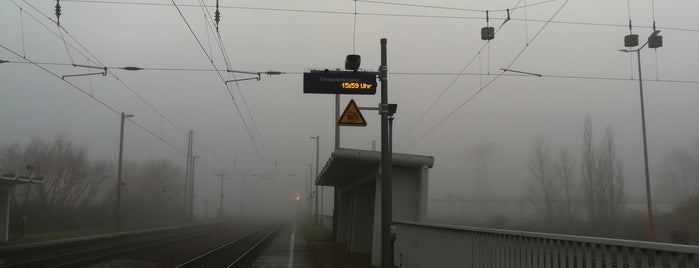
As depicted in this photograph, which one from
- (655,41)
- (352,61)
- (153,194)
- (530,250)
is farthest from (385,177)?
(153,194)

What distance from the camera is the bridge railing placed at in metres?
5.08

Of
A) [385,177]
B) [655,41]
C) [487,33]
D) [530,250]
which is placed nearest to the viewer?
[530,250]

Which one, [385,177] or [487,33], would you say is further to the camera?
[487,33]

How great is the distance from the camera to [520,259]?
7695 mm

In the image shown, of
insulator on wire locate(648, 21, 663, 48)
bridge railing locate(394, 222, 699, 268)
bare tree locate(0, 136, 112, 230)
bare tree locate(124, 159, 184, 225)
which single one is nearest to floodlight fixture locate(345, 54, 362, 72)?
bridge railing locate(394, 222, 699, 268)

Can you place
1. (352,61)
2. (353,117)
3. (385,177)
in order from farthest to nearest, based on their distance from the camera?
(353,117) → (352,61) → (385,177)

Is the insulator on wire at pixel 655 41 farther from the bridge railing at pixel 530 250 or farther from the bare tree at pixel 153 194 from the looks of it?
the bare tree at pixel 153 194

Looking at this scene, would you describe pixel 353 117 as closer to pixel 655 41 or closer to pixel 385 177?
pixel 385 177

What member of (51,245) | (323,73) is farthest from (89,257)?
(323,73)

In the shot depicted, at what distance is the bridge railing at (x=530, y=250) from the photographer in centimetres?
508

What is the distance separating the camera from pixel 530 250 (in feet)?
24.1

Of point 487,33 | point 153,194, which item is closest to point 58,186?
point 153,194

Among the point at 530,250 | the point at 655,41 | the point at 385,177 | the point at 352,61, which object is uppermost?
the point at 655,41

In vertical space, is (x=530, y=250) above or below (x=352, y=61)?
below
